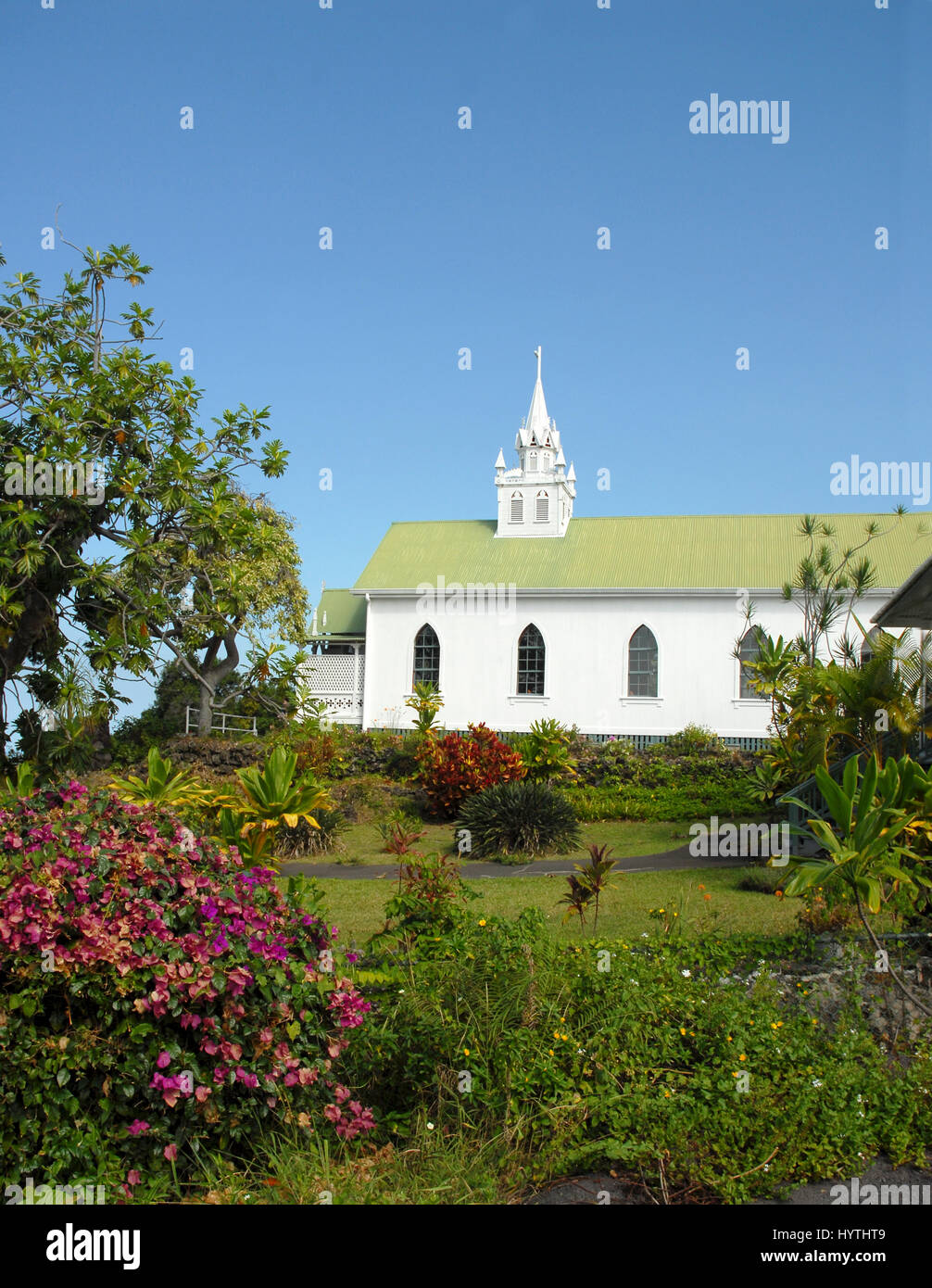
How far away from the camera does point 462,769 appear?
1795 cm

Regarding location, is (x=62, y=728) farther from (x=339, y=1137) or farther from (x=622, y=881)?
(x=339, y=1137)

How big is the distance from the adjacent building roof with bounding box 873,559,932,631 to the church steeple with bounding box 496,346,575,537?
15804 millimetres

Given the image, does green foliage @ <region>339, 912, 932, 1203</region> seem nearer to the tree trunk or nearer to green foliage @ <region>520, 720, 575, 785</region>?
green foliage @ <region>520, 720, 575, 785</region>

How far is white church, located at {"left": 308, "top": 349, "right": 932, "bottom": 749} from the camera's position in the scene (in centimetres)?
2614

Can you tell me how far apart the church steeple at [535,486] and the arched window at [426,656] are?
410 centimetres

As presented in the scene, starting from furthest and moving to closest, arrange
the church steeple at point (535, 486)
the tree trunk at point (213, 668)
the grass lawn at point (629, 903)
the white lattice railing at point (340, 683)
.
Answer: the church steeple at point (535, 486), the white lattice railing at point (340, 683), the tree trunk at point (213, 668), the grass lawn at point (629, 903)

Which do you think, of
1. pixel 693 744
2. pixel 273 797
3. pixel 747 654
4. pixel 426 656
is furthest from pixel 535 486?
pixel 273 797

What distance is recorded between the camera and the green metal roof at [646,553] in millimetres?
26500

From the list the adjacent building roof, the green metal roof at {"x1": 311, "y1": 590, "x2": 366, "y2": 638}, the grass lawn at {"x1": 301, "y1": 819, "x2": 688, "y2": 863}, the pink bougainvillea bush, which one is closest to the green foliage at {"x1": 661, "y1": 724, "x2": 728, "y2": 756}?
the grass lawn at {"x1": 301, "y1": 819, "x2": 688, "y2": 863}

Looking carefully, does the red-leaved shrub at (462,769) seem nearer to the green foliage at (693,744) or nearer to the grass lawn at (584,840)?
the grass lawn at (584,840)

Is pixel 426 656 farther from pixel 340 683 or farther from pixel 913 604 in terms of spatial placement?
pixel 913 604

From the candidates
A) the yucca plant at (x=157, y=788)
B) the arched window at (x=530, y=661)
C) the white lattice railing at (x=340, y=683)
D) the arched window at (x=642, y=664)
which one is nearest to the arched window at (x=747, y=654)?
the arched window at (x=642, y=664)

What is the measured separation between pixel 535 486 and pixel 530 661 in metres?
5.72
